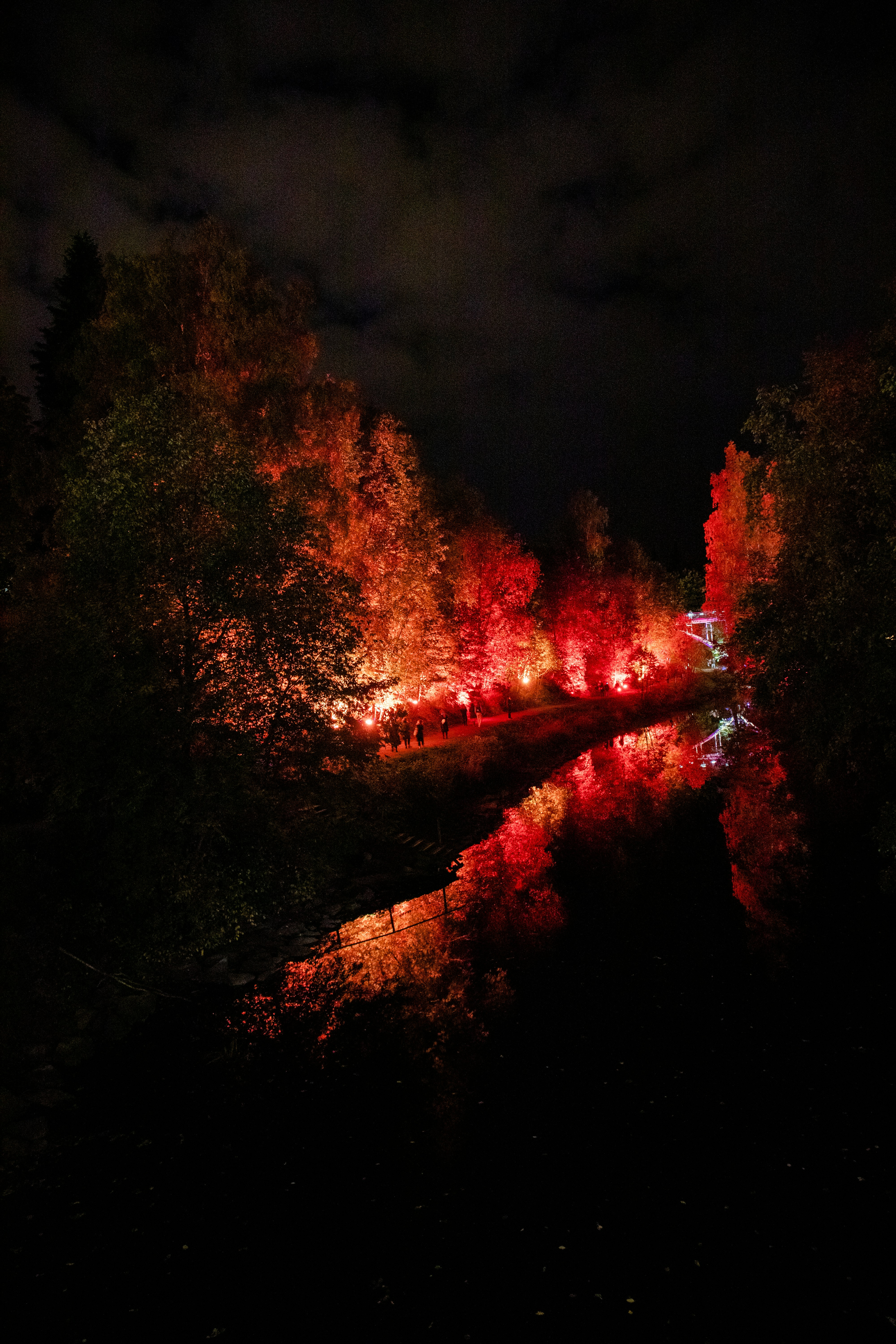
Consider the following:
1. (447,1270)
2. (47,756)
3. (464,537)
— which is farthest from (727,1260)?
(464,537)

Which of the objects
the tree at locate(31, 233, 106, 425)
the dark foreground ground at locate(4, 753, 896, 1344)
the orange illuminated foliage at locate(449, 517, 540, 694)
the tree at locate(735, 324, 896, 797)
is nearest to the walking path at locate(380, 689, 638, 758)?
the orange illuminated foliage at locate(449, 517, 540, 694)

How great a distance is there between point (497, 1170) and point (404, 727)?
26.9 metres

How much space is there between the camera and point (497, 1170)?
9781mm

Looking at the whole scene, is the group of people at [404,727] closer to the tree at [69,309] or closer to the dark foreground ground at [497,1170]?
the dark foreground ground at [497,1170]

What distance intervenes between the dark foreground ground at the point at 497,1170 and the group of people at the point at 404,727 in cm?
1210

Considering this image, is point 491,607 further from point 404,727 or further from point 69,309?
point 69,309

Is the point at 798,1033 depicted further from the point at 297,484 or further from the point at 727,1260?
the point at 297,484

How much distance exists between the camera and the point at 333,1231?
9031 millimetres

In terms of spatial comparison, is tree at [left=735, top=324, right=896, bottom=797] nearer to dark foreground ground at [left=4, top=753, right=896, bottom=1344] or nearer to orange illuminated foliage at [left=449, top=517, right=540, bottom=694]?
dark foreground ground at [left=4, top=753, right=896, bottom=1344]

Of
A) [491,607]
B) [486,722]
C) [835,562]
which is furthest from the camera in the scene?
[491,607]

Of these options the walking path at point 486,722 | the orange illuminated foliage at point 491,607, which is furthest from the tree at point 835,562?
the orange illuminated foliage at point 491,607

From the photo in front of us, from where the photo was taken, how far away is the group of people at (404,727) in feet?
98.4

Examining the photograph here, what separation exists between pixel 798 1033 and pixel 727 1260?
5.22 m

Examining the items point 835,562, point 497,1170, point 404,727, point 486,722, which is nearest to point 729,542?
point 486,722
